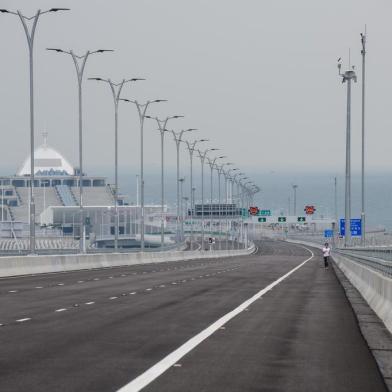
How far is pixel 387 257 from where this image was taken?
84.8ft

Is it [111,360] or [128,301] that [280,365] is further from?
[128,301]

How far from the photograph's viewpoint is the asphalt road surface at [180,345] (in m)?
12.2

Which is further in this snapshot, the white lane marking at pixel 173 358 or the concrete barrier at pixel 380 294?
the concrete barrier at pixel 380 294

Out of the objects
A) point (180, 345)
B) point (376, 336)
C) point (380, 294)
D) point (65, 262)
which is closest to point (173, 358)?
point (180, 345)

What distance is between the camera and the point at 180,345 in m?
16.0

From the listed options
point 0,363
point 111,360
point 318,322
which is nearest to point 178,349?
point 111,360

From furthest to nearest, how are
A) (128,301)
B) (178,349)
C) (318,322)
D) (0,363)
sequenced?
(128,301) → (318,322) → (178,349) → (0,363)

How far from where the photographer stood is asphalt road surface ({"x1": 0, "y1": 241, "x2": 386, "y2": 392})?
1222 centimetres

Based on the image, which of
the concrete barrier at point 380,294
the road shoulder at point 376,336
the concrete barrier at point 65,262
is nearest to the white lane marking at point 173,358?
the road shoulder at point 376,336

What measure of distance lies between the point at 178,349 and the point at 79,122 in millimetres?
51443

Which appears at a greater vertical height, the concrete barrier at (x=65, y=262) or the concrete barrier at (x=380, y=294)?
the concrete barrier at (x=380, y=294)

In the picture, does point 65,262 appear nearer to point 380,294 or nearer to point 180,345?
point 380,294

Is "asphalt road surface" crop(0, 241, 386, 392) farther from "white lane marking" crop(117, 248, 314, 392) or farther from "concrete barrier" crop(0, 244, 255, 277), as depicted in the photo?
"concrete barrier" crop(0, 244, 255, 277)

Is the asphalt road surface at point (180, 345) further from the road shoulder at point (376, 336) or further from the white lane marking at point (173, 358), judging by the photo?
the road shoulder at point (376, 336)
